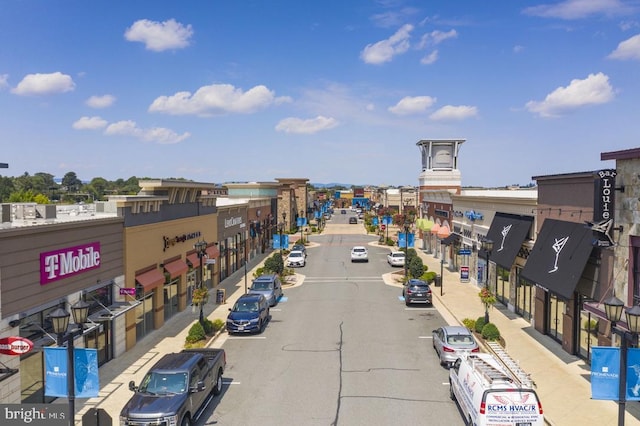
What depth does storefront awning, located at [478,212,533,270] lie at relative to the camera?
94.4ft

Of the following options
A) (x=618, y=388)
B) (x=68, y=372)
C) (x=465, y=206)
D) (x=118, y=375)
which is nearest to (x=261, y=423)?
(x=68, y=372)

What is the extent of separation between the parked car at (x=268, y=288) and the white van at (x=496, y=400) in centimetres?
1919

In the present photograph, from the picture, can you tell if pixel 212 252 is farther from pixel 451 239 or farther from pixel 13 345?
pixel 13 345

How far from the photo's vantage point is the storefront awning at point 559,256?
20297 millimetres

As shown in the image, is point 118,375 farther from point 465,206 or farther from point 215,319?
point 465,206

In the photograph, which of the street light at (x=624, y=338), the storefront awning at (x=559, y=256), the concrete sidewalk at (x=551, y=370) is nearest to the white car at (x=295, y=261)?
the concrete sidewalk at (x=551, y=370)

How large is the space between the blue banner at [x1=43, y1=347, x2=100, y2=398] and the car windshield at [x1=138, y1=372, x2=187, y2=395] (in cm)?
170

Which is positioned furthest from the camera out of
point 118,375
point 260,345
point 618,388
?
point 260,345

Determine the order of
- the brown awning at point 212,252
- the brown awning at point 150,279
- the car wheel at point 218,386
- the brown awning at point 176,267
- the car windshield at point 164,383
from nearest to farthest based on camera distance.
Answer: the car windshield at point 164,383
the car wheel at point 218,386
the brown awning at point 150,279
the brown awning at point 176,267
the brown awning at point 212,252

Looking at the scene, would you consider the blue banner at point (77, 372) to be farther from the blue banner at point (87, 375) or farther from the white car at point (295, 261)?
the white car at point (295, 261)

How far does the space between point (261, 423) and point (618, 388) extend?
9.96 m

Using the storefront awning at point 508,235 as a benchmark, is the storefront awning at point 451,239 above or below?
below

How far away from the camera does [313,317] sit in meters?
29.9

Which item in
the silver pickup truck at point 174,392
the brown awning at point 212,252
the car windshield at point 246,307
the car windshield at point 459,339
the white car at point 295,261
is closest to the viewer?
the silver pickup truck at point 174,392
